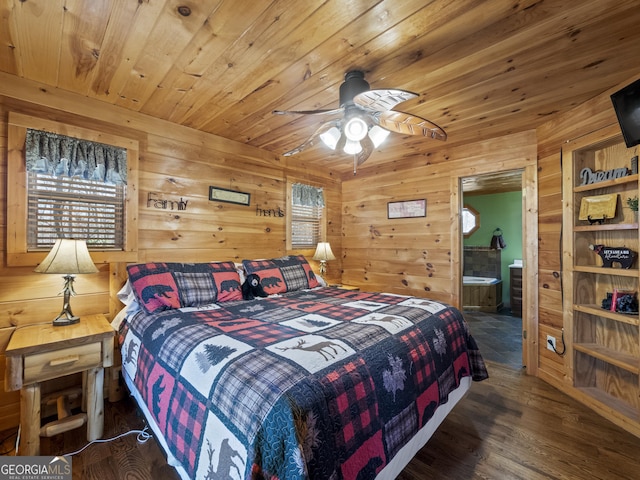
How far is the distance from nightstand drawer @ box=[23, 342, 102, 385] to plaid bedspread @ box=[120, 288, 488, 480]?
0.63ft

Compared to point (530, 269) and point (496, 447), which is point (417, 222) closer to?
point (530, 269)

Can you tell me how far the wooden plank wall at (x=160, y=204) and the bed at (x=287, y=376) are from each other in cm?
48

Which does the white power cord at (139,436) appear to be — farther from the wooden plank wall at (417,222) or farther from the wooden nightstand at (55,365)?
the wooden plank wall at (417,222)

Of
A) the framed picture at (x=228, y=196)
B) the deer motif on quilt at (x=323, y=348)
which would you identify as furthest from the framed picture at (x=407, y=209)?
the deer motif on quilt at (x=323, y=348)

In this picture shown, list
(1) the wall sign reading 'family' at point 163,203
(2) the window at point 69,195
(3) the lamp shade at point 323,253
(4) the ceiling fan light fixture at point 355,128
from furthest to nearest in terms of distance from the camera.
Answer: (3) the lamp shade at point 323,253 → (1) the wall sign reading 'family' at point 163,203 → (2) the window at point 69,195 → (4) the ceiling fan light fixture at point 355,128

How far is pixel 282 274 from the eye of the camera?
9.37ft

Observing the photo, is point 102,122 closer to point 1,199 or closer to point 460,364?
point 1,199

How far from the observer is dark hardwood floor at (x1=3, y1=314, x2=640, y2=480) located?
158 centimetres

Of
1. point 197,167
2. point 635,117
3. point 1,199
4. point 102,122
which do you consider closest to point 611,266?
point 635,117

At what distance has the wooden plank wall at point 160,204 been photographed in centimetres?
196

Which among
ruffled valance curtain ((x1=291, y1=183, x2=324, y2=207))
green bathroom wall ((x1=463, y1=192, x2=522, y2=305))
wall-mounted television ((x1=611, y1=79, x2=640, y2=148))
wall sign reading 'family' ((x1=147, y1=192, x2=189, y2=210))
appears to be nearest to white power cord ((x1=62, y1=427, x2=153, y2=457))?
wall sign reading 'family' ((x1=147, y1=192, x2=189, y2=210))

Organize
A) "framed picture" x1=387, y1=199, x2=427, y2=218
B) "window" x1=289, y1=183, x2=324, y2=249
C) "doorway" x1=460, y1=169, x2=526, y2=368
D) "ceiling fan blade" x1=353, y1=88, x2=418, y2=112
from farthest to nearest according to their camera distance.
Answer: "doorway" x1=460, y1=169, x2=526, y2=368
"window" x1=289, y1=183, x2=324, y2=249
"framed picture" x1=387, y1=199, x2=427, y2=218
"ceiling fan blade" x1=353, y1=88, x2=418, y2=112

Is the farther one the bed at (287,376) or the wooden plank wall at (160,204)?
the wooden plank wall at (160,204)

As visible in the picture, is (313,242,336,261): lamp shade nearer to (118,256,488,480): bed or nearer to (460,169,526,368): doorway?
(118,256,488,480): bed
